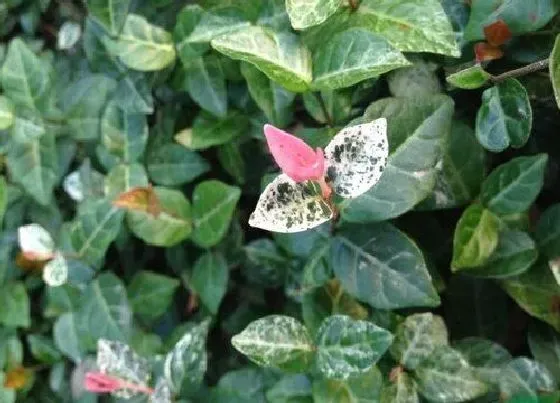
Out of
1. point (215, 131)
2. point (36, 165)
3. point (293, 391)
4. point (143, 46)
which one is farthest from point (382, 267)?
point (36, 165)

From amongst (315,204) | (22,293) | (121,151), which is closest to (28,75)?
(121,151)

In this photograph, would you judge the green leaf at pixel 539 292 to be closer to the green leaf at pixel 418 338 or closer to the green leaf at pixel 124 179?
the green leaf at pixel 418 338

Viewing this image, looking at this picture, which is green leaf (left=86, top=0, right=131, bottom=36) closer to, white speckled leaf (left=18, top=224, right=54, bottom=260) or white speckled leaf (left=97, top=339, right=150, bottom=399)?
white speckled leaf (left=18, top=224, right=54, bottom=260)

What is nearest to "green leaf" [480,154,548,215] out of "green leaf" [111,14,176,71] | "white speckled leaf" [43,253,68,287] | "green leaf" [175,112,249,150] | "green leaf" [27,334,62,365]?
"green leaf" [175,112,249,150]

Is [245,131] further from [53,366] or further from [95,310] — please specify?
[53,366]

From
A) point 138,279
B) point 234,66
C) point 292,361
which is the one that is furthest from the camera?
point 138,279

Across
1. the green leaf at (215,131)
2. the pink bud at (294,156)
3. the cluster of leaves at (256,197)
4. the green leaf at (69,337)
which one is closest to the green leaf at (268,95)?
the cluster of leaves at (256,197)
